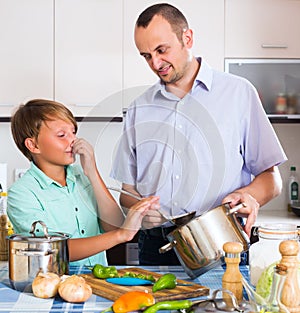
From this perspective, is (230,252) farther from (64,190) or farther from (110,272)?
(64,190)

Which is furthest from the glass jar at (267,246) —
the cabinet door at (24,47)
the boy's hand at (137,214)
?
the cabinet door at (24,47)

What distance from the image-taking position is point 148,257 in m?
1.99

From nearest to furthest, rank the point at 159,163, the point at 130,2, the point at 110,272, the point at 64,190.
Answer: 1. the point at 110,272
2. the point at 64,190
3. the point at 159,163
4. the point at 130,2

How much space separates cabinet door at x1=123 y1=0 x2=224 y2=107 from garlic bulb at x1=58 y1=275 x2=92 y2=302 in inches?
71.0

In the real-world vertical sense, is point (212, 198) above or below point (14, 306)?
above

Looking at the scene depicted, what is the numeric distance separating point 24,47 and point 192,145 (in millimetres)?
1468

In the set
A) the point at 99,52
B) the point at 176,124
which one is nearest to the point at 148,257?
the point at 176,124

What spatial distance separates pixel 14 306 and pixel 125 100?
0.61 m

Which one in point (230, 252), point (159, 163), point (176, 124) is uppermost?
point (176, 124)

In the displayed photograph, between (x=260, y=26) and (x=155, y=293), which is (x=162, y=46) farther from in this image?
(x=260, y=26)

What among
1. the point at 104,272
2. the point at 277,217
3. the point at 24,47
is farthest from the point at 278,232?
the point at 24,47

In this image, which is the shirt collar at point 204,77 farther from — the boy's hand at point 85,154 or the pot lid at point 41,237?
the pot lid at point 41,237

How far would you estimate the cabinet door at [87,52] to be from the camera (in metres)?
3.07

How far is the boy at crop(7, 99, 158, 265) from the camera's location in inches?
67.7
